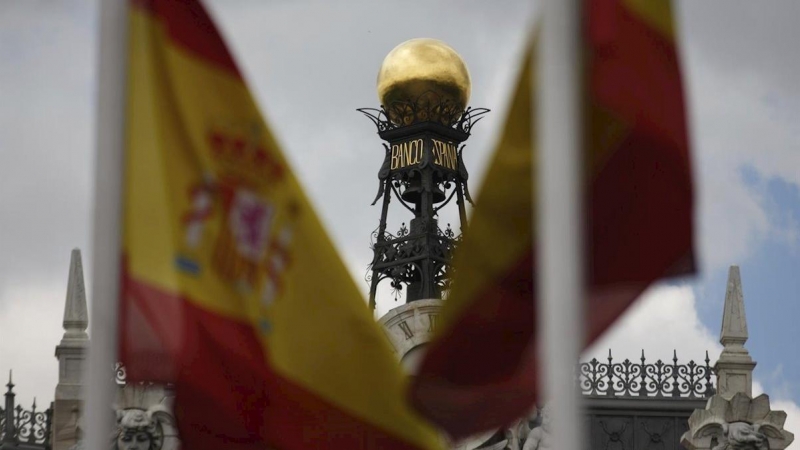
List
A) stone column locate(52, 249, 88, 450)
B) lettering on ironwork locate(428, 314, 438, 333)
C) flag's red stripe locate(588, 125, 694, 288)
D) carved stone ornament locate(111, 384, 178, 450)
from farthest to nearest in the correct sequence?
stone column locate(52, 249, 88, 450) < lettering on ironwork locate(428, 314, 438, 333) < carved stone ornament locate(111, 384, 178, 450) < flag's red stripe locate(588, 125, 694, 288)

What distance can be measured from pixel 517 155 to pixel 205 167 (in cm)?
196

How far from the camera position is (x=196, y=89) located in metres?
12.0

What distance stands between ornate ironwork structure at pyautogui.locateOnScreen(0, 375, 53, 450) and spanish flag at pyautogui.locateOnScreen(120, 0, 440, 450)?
15759 mm

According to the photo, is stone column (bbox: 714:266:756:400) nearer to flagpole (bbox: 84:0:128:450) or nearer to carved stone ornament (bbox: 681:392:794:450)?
carved stone ornament (bbox: 681:392:794:450)

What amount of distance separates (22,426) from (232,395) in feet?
54.8

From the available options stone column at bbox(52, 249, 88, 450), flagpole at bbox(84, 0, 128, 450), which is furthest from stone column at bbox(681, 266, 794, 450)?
flagpole at bbox(84, 0, 128, 450)

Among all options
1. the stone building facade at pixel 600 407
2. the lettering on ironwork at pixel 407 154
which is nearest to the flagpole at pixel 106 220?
the stone building facade at pixel 600 407

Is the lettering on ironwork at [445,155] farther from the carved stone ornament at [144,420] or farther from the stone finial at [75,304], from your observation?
the carved stone ornament at [144,420]

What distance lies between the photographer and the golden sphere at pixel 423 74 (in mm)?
34625

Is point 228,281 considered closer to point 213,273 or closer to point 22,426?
point 213,273

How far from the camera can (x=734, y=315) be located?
2764cm

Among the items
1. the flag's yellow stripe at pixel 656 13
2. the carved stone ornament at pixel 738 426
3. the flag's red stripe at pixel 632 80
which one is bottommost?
the flag's red stripe at pixel 632 80

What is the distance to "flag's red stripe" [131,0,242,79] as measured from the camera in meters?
12.0

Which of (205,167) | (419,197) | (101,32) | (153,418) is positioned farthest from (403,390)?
(419,197)
